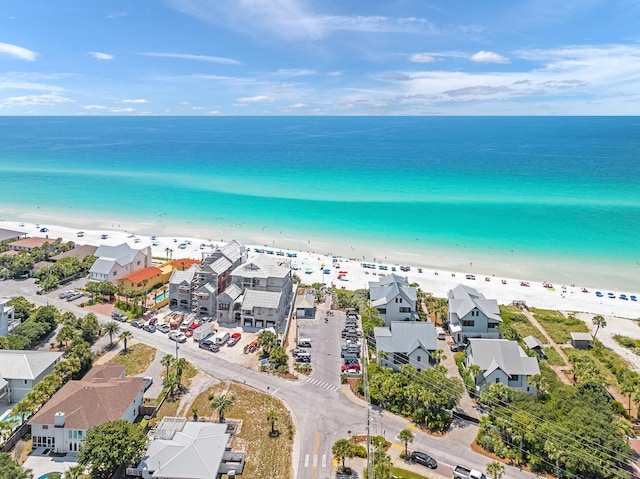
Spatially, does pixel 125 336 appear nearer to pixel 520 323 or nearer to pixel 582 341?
pixel 520 323

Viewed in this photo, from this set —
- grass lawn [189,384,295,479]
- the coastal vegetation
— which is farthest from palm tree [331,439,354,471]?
the coastal vegetation

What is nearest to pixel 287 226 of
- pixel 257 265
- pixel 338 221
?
pixel 338 221

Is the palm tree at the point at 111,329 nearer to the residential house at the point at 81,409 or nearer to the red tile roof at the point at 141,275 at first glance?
the residential house at the point at 81,409

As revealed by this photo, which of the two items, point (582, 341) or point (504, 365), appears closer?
point (504, 365)

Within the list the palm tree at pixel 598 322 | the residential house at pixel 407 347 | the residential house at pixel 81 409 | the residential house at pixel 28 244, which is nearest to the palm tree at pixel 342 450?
the residential house at pixel 407 347

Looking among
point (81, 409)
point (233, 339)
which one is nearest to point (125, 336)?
point (233, 339)

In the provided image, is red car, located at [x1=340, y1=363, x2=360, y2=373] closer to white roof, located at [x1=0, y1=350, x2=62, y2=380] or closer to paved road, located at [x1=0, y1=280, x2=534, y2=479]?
paved road, located at [x1=0, y1=280, x2=534, y2=479]

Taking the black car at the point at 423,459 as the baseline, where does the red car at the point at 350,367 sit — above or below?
above
